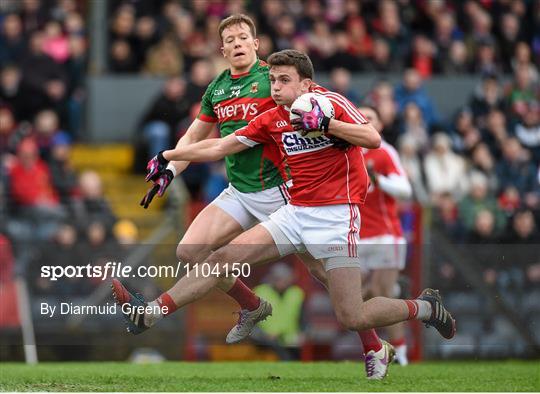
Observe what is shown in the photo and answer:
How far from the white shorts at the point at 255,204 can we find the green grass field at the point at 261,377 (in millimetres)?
1285

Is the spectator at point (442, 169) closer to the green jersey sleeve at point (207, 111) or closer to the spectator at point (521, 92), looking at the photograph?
the spectator at point (521, 92)

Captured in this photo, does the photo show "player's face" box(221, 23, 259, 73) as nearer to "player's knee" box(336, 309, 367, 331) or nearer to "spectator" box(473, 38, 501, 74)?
"player's knee" box(336, 309, 367, 331)

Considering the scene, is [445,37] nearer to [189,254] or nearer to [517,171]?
[517,171]

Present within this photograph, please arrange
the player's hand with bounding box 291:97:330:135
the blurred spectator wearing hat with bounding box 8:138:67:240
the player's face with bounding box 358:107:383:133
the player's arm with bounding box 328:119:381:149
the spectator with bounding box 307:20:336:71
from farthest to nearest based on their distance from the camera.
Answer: the spectator with bounding box 307:20:336:71 → the blurred spectator wearing hat with bounding box 8:138:67:240 → the player's face with bounding box 358:107:383:133 → the player's arm with bounding box 328:119:381:149 → the player's hand with bounding box 291:97:330:135

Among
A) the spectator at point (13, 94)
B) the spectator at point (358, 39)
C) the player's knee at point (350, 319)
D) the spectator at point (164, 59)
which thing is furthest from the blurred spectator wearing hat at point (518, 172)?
the player's knee at point (350, 319)

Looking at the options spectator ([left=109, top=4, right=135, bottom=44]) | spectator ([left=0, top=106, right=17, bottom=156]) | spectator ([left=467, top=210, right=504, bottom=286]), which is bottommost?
spectator ([left=467, top=210, right=504, bottom=286])

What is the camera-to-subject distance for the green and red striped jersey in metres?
11.1

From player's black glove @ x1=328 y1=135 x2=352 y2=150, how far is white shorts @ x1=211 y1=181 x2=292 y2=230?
33.9 inches

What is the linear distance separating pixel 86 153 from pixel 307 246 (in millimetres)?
8939

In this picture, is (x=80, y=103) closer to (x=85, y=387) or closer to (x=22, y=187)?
(x=22, y=187)

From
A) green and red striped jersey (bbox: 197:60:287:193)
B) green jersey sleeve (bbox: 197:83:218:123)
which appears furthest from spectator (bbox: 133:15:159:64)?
green and red striped jersey (bbox: 197:60:287:193)

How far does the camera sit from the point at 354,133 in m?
10.1

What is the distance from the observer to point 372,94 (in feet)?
60.0

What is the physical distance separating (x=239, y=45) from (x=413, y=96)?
312 inches
